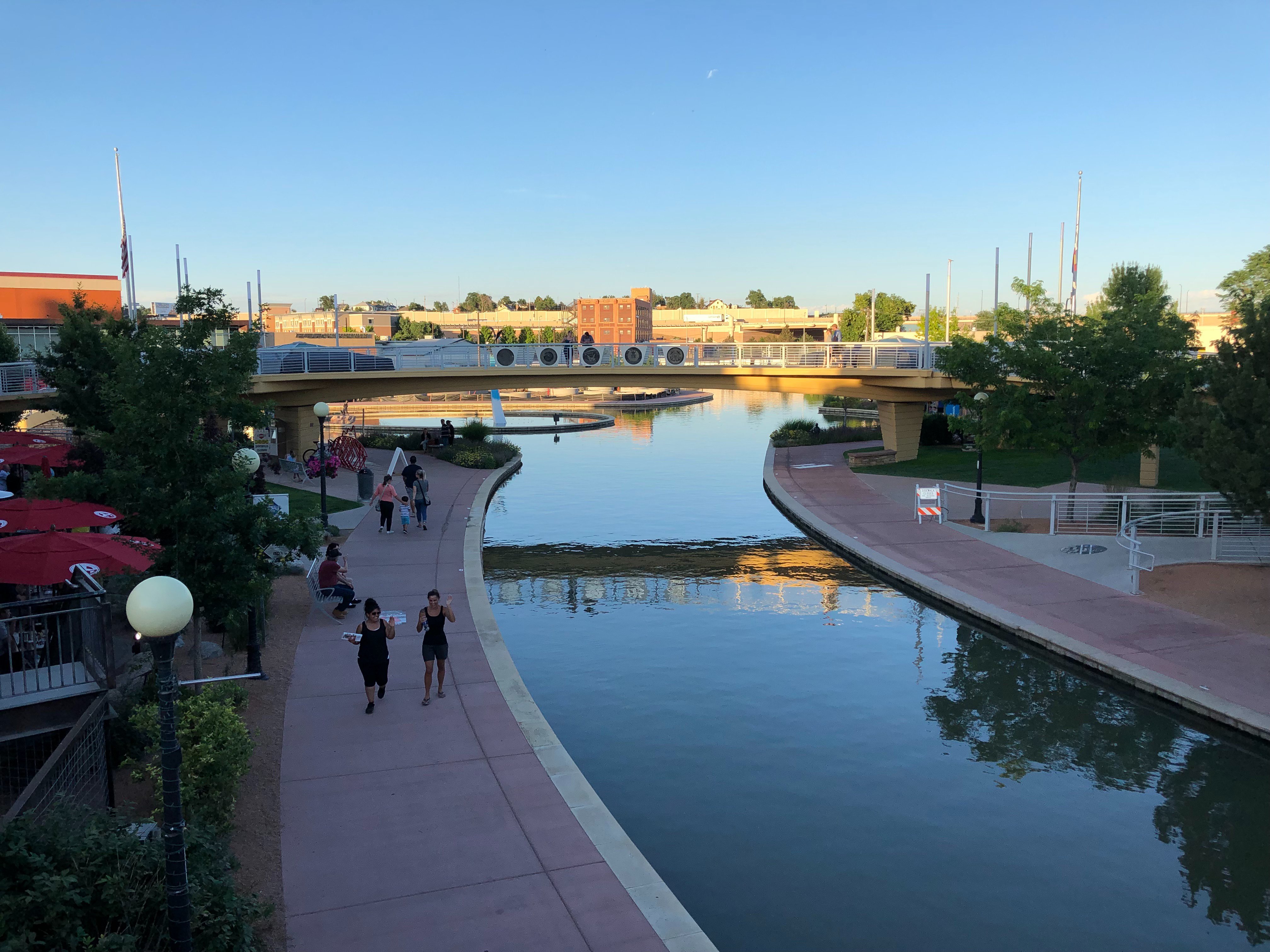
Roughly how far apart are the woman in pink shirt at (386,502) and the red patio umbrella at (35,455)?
6596 mm

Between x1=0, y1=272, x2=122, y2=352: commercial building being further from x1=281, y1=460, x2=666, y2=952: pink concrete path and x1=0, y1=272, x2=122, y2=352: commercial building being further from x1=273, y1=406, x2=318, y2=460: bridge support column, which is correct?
x1=281, y1=460, x2=666, y2=952: pink concrete path

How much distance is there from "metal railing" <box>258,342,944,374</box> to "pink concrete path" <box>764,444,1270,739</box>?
8.35 m

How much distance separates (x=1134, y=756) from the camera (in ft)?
39.7

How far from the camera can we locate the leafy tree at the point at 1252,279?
3772cm

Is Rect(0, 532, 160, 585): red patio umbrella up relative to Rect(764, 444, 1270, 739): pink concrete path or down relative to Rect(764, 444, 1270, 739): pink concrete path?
up

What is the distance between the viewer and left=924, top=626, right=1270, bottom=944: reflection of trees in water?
31.3 feet

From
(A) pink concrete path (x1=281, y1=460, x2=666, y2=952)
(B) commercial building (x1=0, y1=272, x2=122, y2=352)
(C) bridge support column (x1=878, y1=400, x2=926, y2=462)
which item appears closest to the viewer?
(A) pink concrete path (x1=281, y1=460, x2=666, y2=952)

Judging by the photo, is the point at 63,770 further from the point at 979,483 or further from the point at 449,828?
the point at 979,483

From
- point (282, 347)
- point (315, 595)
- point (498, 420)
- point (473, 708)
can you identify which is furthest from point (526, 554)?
point (498, 420)

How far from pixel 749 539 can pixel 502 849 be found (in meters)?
17.7

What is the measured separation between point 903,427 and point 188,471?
30.0m

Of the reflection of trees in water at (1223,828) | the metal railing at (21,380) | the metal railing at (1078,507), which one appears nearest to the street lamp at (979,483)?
the metal railing at (1078,507)

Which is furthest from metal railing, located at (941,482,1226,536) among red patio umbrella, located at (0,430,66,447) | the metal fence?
red patio umbrella, located at (0,430,66,447)

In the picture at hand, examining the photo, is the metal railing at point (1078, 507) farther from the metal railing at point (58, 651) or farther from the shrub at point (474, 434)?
the shrub at point (474, 434)
